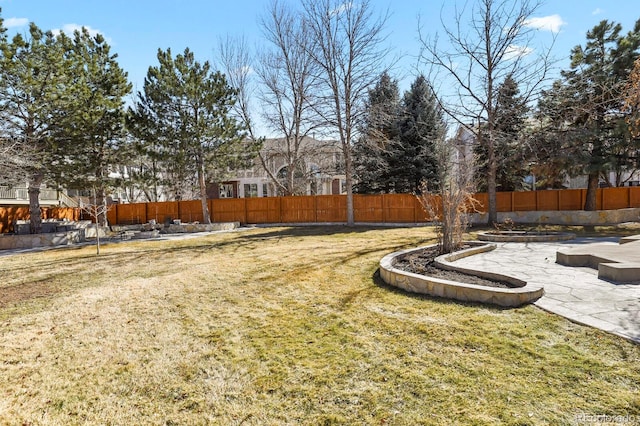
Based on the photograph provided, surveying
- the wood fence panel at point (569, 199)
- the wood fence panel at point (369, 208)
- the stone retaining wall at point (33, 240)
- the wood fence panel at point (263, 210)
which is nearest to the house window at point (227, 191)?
the wood fence panel at point (263, 210)

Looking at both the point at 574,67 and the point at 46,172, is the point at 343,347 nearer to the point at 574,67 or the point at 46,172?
the point at 46,172

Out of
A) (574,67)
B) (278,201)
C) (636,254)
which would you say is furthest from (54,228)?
(574,67)

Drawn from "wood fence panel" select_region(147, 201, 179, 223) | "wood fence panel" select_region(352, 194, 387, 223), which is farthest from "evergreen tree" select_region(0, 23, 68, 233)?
"wood fence panel" select_region(352, 194, 387, 223)

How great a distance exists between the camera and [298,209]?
20562 mm

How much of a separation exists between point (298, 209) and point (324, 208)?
1.62 m

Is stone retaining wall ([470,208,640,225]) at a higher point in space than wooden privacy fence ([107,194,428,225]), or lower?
lower

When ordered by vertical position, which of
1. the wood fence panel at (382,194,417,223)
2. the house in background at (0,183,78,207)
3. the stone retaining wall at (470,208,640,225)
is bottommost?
the stone retaining wall at (470,208,640,225)

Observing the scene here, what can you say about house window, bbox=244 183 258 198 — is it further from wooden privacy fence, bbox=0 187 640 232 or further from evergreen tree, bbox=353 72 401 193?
evergreen tree, bbox=353 72 401 193

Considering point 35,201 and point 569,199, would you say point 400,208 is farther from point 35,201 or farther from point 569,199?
point 35,201

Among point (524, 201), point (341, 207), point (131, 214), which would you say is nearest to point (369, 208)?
point (341, 207)

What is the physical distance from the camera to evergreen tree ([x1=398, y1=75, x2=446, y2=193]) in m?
19.4

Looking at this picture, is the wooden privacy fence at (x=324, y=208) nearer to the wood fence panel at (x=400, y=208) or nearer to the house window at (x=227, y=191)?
the wood fence panel at (x=400, y=208)

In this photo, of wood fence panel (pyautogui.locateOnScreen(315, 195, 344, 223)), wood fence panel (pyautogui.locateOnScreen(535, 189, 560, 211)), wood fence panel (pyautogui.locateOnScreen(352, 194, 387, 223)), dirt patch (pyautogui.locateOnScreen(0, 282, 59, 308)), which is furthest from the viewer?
wood fence panel (pyautogui.locateOnScreen(315, 195, 344, 223))

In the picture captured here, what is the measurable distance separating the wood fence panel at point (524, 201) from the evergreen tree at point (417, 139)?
4.21 metres
